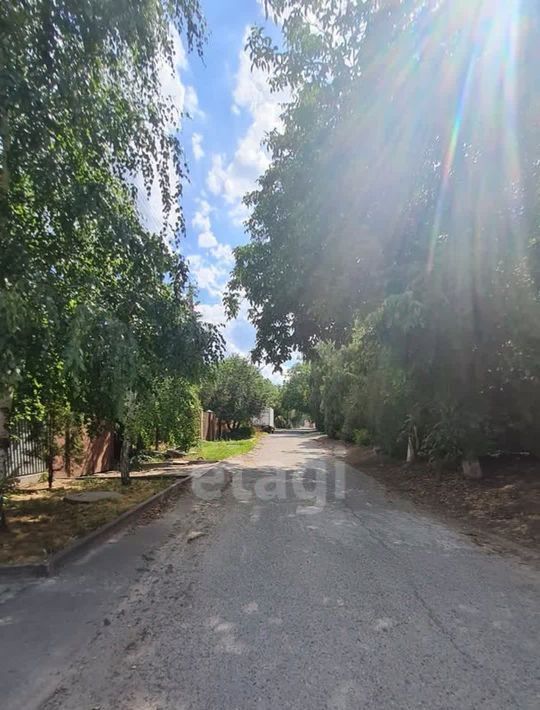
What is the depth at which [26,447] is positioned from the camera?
37.0ft

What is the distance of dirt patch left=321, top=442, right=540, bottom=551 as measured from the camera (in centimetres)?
733

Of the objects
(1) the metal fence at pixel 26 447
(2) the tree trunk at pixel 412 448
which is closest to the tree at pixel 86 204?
(1) the metal fence at pixel 26 447

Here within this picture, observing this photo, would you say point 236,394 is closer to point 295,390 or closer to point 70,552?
point 70,552

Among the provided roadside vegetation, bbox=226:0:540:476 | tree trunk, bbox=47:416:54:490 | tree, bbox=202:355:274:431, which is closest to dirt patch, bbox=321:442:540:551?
roadside vegetation, bbox=226:0:540:476

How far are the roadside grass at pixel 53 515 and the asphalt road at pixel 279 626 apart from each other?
0.71m

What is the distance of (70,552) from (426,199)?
7367 mm

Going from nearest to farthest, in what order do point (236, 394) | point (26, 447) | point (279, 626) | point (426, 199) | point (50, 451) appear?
point (279, 626) → point (426, 199) → point (26, 447) → point (50, 451) → point (236, 394)

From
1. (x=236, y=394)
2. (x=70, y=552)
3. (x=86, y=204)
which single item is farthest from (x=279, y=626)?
(x=236, y=394)

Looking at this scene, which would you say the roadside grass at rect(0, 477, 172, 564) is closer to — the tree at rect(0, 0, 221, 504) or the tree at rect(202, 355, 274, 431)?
the tree at rect(0, 0, 221, 504)

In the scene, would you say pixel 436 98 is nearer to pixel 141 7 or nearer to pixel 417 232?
pixel 417 232

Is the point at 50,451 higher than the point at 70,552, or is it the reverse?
the point at 50,451

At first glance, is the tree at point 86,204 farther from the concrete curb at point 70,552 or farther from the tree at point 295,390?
the tree at point 295,390

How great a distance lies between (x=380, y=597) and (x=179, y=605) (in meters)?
1.85

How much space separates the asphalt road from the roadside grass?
711 millimetres
